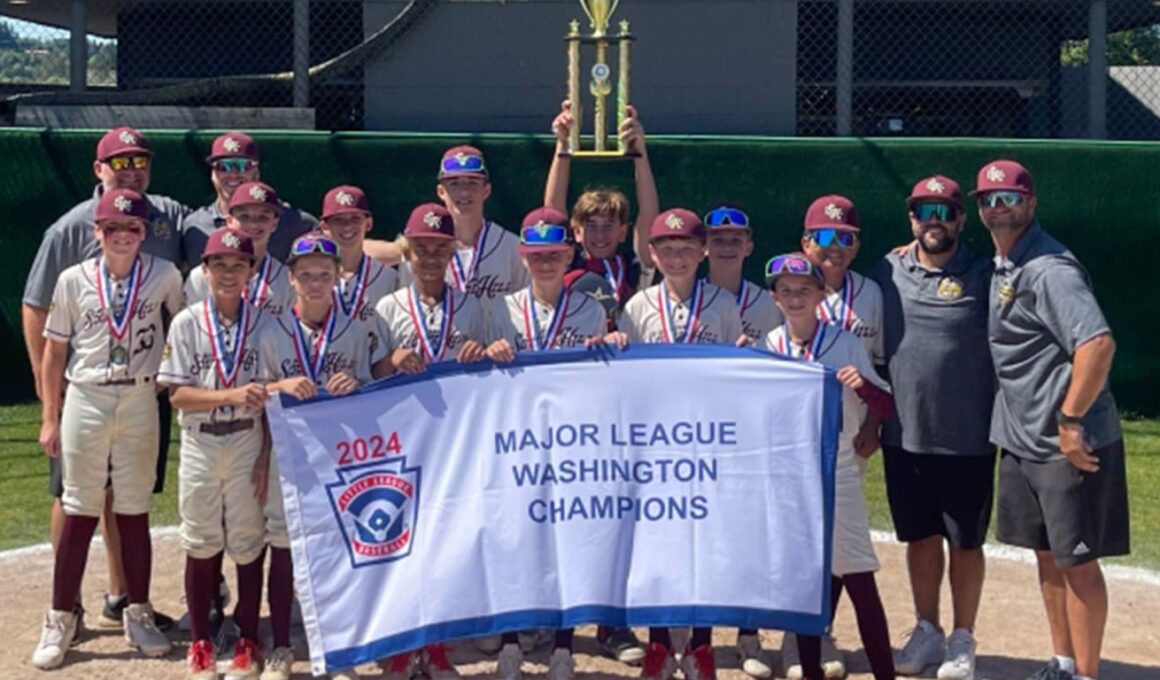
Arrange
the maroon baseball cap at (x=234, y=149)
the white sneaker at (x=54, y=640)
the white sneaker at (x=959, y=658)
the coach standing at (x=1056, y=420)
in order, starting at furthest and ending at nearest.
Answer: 1. the maroon baseball cap at (x=234, y=149)
2. the white sneaker at (x=54, y=640)
3. the white sneaker at (x=959, y=658)
4. the coach standing at (x=1056, y=420)

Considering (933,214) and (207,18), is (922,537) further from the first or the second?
(207,18)

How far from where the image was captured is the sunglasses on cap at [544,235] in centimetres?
554

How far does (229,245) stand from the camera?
545cm

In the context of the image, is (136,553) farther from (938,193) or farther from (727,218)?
(938,193)

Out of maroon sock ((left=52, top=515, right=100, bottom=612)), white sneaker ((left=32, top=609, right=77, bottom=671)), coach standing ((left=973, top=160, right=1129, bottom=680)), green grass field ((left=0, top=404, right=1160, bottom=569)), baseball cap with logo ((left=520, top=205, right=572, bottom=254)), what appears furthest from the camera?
green grass field ((left=0, top=404, right=1160, bottom=569))

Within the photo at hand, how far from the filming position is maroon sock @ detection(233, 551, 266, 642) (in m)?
5.69

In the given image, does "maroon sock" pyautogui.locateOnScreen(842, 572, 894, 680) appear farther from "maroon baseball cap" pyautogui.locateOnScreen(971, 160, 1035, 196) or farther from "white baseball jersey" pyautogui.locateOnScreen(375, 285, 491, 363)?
"white baseball jersey" pyautogui.locateOnScreen(375, 285, 491, 363)

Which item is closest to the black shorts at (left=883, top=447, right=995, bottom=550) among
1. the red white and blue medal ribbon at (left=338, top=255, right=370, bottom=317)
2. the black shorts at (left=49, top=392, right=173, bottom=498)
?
the red white and blue medal ribbon at (left=338, top=255, right=370, bottom=317)

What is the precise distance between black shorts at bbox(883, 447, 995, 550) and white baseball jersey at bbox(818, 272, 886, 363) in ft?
1.58

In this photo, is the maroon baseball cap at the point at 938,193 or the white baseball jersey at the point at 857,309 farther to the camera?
the white baseball jersey at the point at 857,309

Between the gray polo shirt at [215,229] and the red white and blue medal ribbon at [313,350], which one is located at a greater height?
the gray polo shirt at [215,229]

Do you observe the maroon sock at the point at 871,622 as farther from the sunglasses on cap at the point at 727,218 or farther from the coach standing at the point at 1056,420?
the sunglasses on cap at the point at 727,218

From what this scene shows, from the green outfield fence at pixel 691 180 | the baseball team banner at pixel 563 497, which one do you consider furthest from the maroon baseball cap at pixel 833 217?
the green outfield fence at pixel 691 180

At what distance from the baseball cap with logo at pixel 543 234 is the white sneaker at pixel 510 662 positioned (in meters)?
1.47
